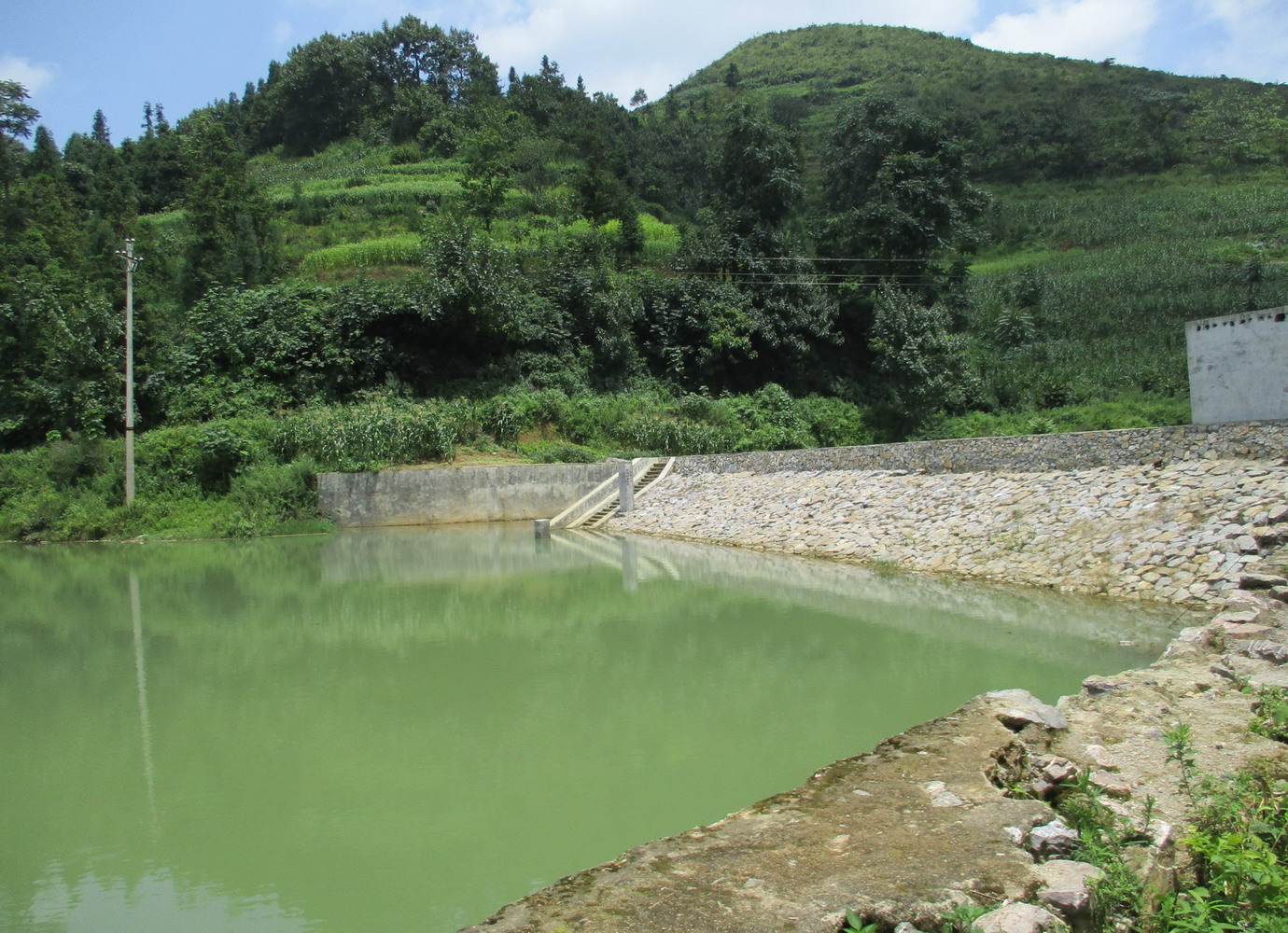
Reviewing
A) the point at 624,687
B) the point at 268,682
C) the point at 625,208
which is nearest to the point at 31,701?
the point at 268,682

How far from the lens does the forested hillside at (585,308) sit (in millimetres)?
21281

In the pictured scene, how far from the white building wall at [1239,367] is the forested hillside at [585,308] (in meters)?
10.4

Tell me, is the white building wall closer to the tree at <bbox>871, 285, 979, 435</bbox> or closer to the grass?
the tree at <bbox>871, 285, 979, 435</bbox>

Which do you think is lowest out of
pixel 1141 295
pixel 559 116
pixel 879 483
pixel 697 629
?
pixel 697 629

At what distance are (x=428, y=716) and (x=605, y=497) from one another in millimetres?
13918

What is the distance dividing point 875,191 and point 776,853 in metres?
27.7

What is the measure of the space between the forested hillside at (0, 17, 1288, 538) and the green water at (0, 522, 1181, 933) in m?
9.67


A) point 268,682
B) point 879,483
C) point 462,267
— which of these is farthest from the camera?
point 462,267

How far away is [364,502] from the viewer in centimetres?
1958

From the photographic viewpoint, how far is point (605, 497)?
20.1 metres

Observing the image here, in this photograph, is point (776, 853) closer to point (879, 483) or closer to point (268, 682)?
point (268, 682)

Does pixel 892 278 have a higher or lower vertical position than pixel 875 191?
lower

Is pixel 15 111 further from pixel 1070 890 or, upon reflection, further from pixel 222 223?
pixel 1070 890

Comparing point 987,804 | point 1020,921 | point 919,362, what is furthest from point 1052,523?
point 919,362
